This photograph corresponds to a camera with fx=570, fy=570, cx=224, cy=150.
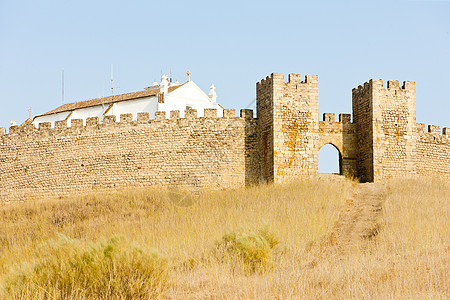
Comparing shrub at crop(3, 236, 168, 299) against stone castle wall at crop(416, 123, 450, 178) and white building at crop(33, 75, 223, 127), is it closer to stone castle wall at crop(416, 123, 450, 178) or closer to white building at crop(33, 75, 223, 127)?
stone castle wall at crop(416, 123, 450, 178)

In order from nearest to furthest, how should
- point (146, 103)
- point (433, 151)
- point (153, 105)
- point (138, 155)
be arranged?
point (138, 155) < point (433, 151) < point (153, 105) < point (146, 103)

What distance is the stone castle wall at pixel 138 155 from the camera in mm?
20688

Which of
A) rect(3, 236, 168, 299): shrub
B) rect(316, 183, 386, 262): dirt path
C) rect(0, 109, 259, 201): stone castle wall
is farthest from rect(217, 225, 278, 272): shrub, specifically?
rect(0, 109, 259, 201): stone castle wall

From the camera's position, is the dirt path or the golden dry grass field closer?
the golden dry grass field

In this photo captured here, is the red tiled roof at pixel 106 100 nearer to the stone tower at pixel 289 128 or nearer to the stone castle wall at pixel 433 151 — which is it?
the stone tower at pixel 289 128

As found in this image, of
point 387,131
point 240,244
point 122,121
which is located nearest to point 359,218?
point 240,244

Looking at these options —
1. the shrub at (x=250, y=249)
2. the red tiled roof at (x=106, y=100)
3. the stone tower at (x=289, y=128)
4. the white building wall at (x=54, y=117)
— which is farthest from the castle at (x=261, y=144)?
the white building wall at (x=54, y=117)

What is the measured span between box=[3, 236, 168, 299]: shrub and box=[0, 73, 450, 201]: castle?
1141cm

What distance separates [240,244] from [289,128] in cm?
979

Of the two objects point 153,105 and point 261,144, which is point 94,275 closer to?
point 261,144

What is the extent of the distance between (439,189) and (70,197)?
1326cm

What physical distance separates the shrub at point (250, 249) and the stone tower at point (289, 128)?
27.9 feet

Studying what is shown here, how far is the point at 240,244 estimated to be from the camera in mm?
10969

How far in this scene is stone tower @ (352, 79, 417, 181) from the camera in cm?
2061
